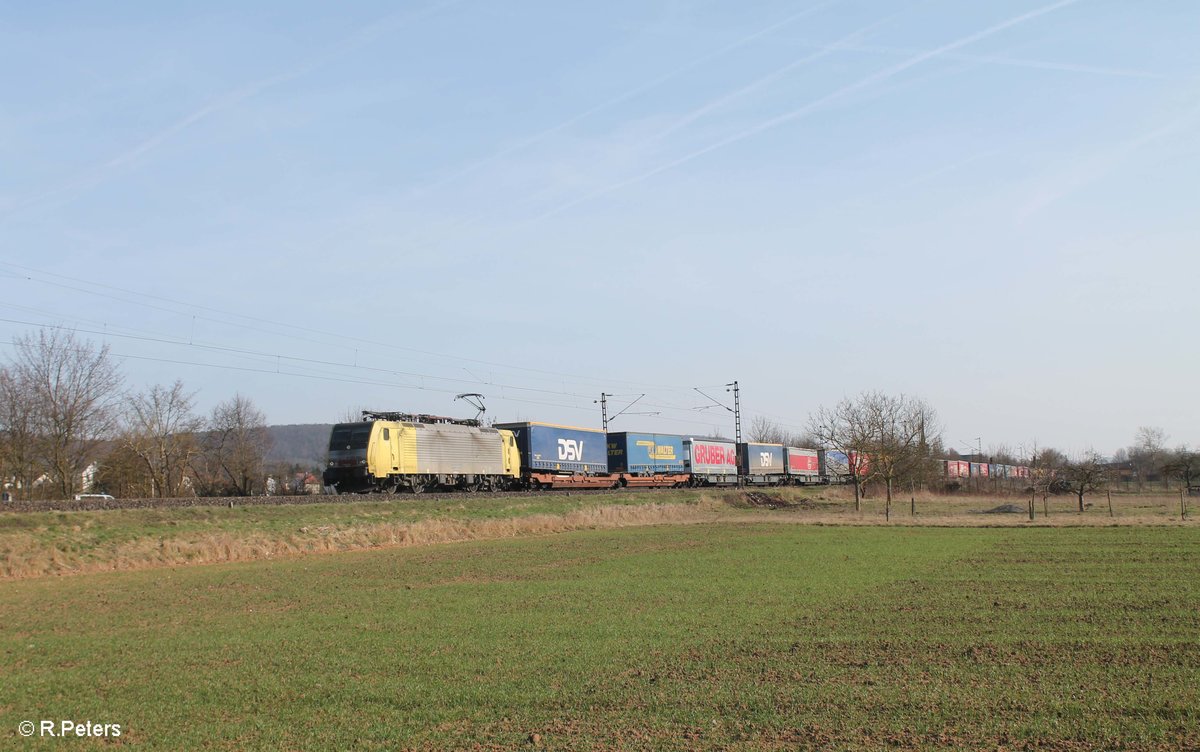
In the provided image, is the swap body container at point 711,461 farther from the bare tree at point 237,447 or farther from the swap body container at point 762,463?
the bare tree at point 237,447

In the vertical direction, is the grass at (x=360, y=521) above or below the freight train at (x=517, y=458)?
below

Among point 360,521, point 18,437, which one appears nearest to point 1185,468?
point 360,521

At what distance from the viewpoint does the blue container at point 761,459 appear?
77.7m

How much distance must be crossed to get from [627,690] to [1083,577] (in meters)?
13.2

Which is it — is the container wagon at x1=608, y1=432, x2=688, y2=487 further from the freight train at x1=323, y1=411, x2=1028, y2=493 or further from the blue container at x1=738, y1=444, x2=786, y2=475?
the blue container at x1=738, y1=444, x2=786, y2=475

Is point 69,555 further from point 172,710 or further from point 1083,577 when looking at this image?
point 1083,577

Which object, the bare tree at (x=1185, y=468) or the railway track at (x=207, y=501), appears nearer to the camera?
the railway track at (x=207, y=501)

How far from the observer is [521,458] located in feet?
177

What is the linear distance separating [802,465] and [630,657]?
81736 millimetres

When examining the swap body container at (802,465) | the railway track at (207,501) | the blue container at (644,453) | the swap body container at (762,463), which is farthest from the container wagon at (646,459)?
the swap body container at (802,465)

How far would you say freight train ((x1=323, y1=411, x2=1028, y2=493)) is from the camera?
41.5 m

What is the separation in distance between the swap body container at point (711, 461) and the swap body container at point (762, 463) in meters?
1.02

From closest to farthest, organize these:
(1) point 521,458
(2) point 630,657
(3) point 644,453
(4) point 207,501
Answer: (2) point 630,657 → (4) point 207,501 → (1) point 521,458 → (3) point 644,453

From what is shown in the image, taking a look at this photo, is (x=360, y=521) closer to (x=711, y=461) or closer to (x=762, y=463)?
(x=711, y=461)
